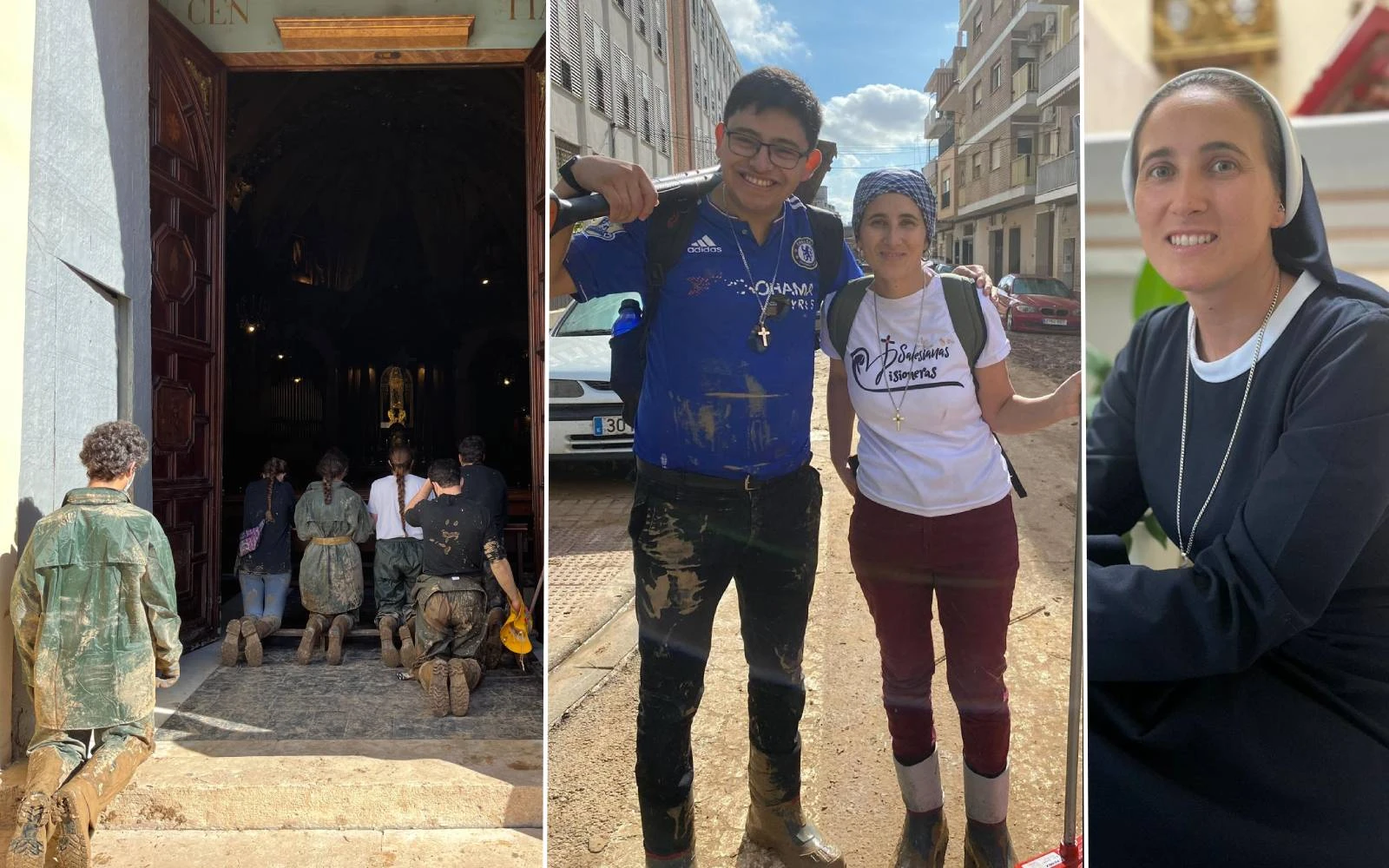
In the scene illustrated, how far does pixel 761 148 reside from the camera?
1873 millimetres

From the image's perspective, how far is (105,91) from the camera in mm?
3225

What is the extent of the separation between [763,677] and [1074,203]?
1.26 meters

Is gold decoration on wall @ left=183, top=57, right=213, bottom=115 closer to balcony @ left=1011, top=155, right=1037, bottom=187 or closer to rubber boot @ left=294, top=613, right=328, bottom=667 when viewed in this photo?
rubber boot @ left=294, top=613, right=328, bottom=667

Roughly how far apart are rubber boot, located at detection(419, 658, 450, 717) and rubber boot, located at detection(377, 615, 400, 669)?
0.38m

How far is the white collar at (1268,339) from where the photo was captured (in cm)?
198

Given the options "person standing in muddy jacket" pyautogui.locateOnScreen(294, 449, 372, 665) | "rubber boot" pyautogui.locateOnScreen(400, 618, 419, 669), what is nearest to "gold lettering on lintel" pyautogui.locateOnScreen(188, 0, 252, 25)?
"person standing in muddy jacket" pyautogui.locateOnScreen(294, 449, 372, 665)

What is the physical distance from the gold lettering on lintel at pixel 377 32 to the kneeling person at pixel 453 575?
5.91 feet

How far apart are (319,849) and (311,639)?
1.41 metres

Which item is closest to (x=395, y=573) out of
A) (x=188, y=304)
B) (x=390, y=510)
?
(x=390, y=510)

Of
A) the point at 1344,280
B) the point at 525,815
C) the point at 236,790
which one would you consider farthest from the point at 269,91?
the point at 1344,280

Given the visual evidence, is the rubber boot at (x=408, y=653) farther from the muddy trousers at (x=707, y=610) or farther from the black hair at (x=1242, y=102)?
the black hair at (x=1242, y=102)

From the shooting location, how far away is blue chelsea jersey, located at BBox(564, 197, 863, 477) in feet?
6.10

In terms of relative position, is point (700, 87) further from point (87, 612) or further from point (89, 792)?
point (89, 792)

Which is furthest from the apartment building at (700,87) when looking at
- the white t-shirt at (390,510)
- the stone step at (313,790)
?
the white t-shirt at (390,510)
